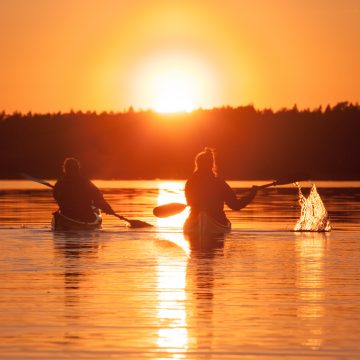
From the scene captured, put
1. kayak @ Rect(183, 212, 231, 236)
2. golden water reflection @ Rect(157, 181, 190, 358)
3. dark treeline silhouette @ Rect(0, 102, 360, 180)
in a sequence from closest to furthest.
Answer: golden water reflection @ Rect(157, 181, 190, 358)
kayak @ Rect(183, 212, 231, 236)
dark treeline silhouette @ Rect(0, 102, 360, 180)

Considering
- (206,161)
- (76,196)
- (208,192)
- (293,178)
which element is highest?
(206,161)

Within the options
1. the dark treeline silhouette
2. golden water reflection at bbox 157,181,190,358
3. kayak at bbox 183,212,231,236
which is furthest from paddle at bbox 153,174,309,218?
the dark treeline silhouette

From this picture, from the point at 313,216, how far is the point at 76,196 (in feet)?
19.3

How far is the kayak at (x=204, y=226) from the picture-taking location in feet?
96.2

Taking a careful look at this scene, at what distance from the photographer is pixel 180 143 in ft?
557

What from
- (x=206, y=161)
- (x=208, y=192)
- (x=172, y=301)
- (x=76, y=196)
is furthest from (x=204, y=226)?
(x=172, y=301)

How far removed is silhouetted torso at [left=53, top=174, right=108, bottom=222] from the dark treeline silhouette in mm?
122218

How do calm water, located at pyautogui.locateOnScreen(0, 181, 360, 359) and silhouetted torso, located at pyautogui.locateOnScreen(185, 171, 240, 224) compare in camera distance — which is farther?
silhouetted torso, located at pyautogui.locateOnScreen(185, 171, 240, 224)

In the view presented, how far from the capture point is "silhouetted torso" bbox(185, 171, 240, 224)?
28.8 meters

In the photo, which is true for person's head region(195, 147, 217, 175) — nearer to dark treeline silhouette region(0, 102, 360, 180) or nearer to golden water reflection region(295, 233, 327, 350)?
golden water reflection region(295, 233, 327, 350)

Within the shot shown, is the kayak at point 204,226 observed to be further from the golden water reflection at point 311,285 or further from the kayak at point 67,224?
the kayak at point 67,224

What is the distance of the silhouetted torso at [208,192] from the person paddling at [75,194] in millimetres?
2215

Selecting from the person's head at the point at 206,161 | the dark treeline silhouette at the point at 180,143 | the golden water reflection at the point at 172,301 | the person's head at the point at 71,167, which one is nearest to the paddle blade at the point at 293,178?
the person's head at the point at 206,161

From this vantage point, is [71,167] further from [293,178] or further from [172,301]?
[172,301]
